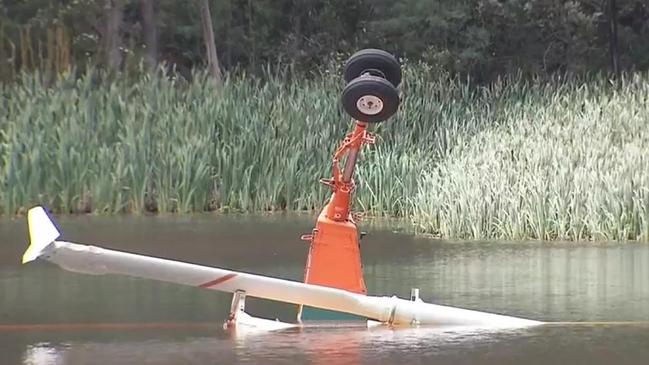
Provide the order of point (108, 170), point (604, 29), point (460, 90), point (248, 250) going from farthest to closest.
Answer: point (604, 29)
point (460, 90)
point (108, 170)
point (248, 250)

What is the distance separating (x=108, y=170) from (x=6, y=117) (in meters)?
1.57

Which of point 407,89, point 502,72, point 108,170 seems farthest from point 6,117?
point 502,72

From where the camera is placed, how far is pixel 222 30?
27.7m

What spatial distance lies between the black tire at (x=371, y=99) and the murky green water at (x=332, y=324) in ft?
3.69

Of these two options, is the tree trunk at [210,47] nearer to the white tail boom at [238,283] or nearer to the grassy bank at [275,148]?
the grassy bank at [275,148]

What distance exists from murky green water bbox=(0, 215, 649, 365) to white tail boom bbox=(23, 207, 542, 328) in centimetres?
12

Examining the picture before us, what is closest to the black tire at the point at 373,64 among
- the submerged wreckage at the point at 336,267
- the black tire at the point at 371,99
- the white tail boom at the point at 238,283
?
the submerged wreckage at the point at 336,267

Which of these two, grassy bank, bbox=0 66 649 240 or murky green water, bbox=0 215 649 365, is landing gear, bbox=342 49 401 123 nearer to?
murky green water, bbox=0 215 649 365

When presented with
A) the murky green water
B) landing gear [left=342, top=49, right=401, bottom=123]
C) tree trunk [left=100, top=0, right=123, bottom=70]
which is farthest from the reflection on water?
tree trunk [left=100, top=0, right=123, bottom=70]

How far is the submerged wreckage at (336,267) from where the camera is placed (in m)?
5.99

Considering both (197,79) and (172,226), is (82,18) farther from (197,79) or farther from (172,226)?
(172,226)

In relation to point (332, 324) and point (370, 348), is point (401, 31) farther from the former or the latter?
point (370, 348)

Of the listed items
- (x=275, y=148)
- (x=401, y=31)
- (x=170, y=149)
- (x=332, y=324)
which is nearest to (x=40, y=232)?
(x=332, y=324)

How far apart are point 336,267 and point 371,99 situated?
2.98 feet
